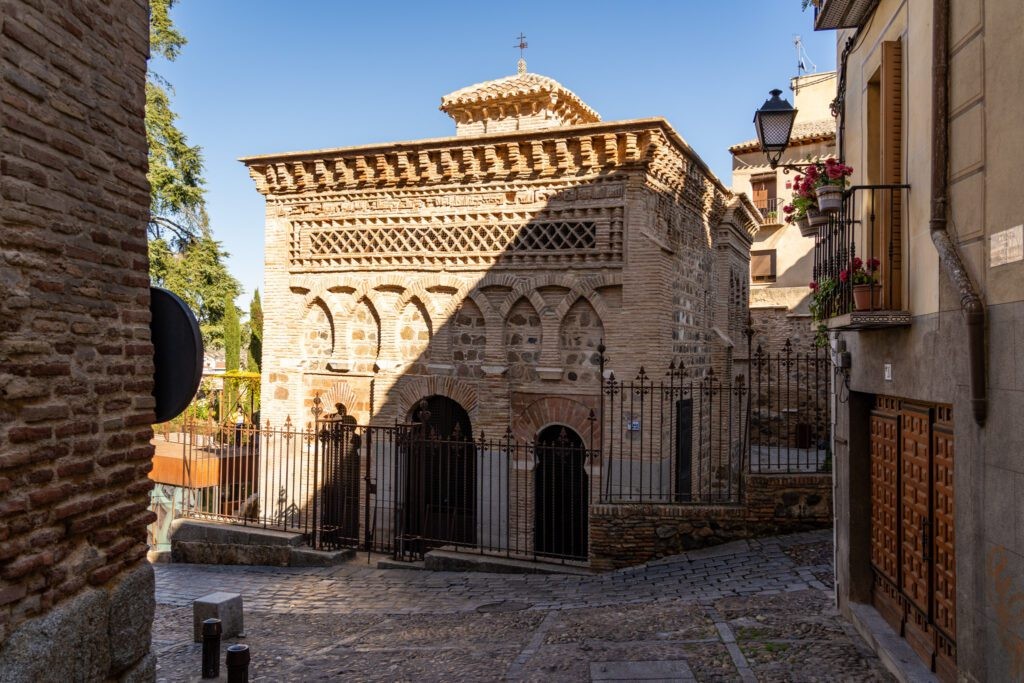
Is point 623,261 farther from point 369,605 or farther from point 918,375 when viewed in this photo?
point 918,375

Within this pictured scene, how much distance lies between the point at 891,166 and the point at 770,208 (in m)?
23.8

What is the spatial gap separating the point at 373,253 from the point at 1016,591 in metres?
11.9

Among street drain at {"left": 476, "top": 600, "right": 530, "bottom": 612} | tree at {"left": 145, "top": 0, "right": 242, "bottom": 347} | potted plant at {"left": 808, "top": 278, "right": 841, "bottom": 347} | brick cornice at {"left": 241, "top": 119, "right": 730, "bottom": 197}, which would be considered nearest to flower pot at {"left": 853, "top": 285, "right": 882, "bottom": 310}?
potted plant at {"left": 808, "top": 278, "right": 841, "bottom": 347}

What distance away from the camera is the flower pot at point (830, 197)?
6273mm

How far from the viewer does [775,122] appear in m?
8.27

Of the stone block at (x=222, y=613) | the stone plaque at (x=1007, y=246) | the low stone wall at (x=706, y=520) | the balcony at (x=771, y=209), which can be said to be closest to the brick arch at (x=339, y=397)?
the low stone wall at (x=706, y=520)

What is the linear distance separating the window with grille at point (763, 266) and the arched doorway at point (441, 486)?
17.8 meters

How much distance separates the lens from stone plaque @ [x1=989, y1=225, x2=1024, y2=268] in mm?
3963

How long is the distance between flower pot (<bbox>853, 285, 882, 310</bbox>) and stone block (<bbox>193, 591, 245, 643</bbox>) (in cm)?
648

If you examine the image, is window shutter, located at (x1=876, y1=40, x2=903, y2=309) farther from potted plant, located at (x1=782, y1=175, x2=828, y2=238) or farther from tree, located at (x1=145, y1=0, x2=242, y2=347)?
tree, located at (x1=145, y1=0, x2=242, y2=347)

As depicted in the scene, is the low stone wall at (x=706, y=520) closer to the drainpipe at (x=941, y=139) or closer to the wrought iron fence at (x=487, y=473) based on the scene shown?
the wrought iron fence at (x=487, y=473)

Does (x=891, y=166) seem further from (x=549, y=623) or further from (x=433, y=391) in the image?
(x=433, y=391)

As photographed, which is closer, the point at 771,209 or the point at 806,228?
the point at 806,228

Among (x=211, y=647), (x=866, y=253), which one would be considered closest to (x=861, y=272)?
(x=866, y=253)
